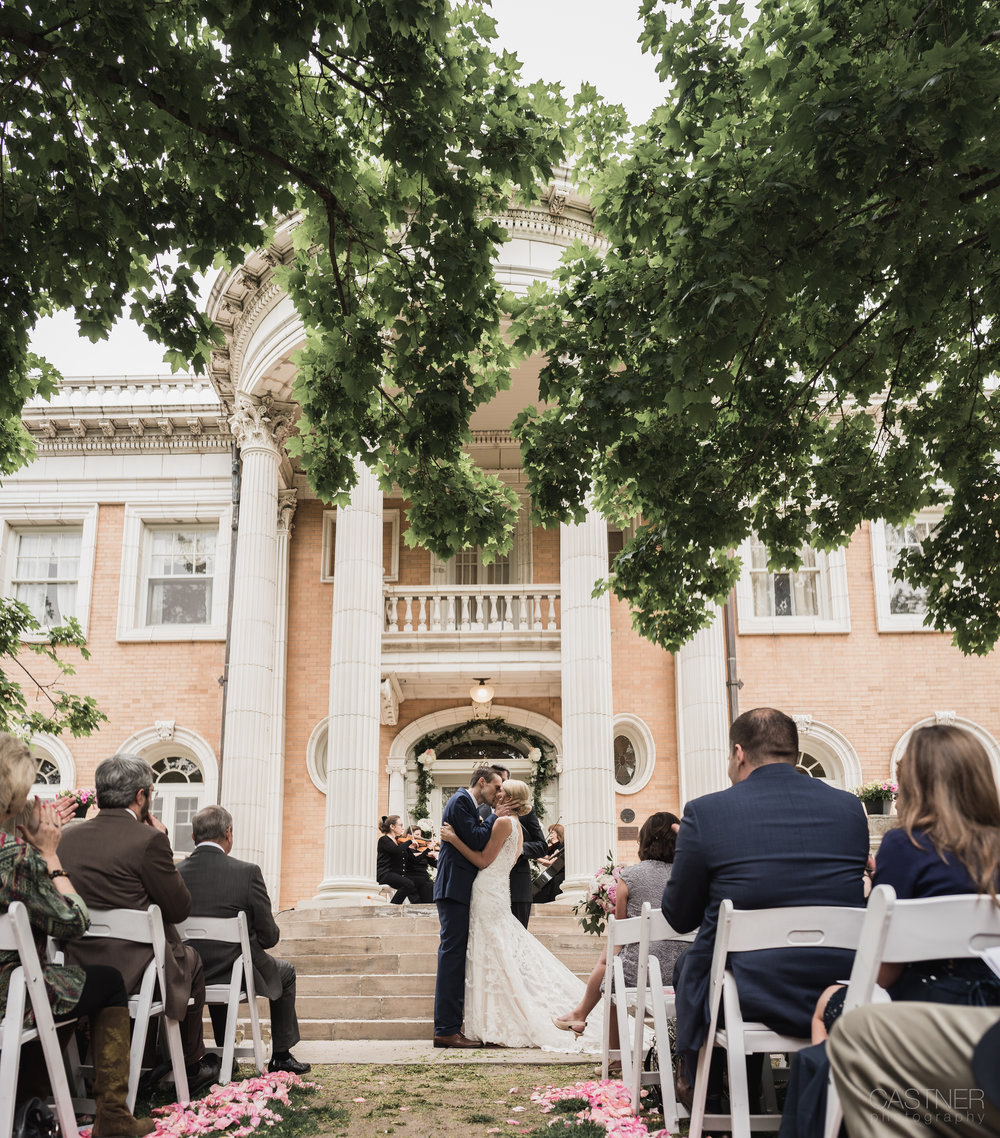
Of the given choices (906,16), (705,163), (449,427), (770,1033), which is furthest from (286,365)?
(770,1033)

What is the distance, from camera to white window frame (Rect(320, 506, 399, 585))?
67.8 ft

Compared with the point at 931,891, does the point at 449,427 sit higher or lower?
higher

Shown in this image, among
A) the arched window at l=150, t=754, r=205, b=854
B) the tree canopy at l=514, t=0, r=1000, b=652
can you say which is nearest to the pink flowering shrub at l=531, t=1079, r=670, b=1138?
the tree canopy at l=514, t=0, r=1000, b=652

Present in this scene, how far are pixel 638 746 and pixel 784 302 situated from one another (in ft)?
46.6

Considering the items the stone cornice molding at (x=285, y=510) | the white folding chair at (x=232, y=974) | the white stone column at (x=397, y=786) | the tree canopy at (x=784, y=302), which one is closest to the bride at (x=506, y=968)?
the white folding chair at (x=232, y=974)

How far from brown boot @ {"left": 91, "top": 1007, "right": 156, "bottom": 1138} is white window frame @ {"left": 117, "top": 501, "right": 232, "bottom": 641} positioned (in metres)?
15.4

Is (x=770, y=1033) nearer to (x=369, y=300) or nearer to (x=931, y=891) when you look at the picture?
(x=931, y=891)

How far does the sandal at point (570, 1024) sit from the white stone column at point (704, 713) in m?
8.32

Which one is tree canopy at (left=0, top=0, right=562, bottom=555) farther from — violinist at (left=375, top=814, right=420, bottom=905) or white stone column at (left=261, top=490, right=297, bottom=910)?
white stone column at (left=261, top=490, right=297, bottom=910)

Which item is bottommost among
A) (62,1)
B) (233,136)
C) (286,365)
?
(233,136)

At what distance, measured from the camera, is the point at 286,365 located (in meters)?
17.1

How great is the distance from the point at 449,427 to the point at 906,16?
12.1 feet

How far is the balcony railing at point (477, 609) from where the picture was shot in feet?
59.3

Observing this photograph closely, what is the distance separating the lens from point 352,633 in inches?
613
